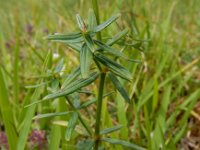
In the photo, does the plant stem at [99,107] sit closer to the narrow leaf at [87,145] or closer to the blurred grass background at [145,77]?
the narrow leaf at [87,145]

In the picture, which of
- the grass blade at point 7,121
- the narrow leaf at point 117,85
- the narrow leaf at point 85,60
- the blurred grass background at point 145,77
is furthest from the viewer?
the blurred grass background at point 145,77

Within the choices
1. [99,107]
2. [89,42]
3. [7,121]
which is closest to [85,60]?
[89,42]

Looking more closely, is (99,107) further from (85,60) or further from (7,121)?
(7,121)

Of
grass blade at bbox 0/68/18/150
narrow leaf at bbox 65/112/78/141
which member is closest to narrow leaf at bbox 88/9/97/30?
narrow leaf at bbox 65/112/78/141

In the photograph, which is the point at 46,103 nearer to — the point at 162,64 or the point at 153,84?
the point at 153,84

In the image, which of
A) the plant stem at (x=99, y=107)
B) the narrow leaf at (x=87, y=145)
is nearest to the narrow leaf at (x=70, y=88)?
the plant stem at (x=99, y=107)

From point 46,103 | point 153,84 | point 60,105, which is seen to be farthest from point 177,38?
point 60,105
